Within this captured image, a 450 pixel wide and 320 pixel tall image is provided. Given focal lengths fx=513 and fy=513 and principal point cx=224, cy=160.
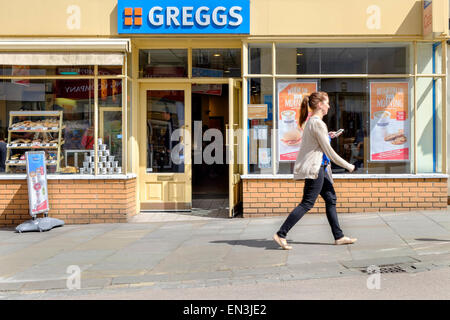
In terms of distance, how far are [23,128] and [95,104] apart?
1.46 meters

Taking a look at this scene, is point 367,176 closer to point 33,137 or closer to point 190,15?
point 190,15

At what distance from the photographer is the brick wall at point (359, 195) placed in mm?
9250

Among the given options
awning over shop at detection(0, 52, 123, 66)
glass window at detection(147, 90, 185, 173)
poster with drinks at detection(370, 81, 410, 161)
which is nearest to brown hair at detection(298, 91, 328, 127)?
poster with drinks at detection(370, 81, 410, 161)

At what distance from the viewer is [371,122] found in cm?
948

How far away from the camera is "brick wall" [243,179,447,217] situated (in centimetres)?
925

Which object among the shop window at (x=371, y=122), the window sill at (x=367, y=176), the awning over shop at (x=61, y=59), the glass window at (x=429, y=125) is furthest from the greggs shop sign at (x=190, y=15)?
the glass window at (x=429, y=125)

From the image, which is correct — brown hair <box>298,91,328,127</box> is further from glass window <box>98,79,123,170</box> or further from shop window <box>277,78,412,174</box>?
glass window <box>98,79,123,170</box>

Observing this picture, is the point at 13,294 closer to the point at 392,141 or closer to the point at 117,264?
the point at 117,264

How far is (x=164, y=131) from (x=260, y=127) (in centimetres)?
209

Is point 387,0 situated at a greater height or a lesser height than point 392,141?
greater

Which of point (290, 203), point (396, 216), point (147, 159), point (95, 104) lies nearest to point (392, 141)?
point (396, 216)

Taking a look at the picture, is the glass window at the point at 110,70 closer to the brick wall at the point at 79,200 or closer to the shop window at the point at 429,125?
the brick wall at the point at 79,200
